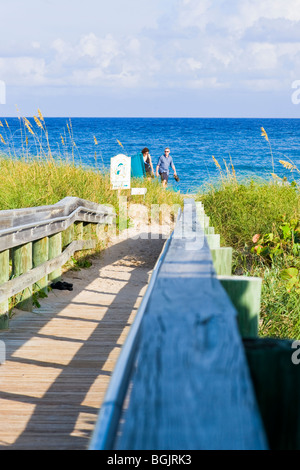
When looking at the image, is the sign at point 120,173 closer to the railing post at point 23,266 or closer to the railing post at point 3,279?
the railing post at point 23,266

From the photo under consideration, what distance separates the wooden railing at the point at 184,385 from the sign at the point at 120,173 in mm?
10405

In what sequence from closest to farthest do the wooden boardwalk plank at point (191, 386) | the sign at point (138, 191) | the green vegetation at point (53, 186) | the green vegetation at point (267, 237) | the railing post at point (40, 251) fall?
the wooden boardwalk plank at point (191, 386) < the green vegetation at point (267, 237) < the railing post at point (40, 251) < the green vegetation at point (53, 186) < the sign at point (138, 191)

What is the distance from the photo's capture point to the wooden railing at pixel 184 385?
2.60 ft

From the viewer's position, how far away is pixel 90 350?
4.70 metres

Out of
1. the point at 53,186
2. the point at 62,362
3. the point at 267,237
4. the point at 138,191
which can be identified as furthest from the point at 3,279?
the point at 138,191

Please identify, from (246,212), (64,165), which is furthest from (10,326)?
(64,165)

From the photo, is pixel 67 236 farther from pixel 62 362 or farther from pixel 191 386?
pixel 191 386

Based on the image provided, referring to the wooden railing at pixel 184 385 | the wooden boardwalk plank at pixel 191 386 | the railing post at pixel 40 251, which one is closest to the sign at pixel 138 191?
the railing post at pixel 40 251

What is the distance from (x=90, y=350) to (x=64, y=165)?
6.68 m

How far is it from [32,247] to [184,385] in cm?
553

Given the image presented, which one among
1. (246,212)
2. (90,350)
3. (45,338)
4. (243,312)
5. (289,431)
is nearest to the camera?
(289,431)

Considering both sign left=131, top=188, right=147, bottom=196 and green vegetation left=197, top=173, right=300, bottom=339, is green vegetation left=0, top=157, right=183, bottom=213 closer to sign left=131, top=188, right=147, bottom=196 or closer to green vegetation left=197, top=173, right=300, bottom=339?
sign left=131, top=188, right=147, bottom=196

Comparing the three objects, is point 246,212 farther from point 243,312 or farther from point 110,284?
point 243,312

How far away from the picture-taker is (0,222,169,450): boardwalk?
10.7ft
